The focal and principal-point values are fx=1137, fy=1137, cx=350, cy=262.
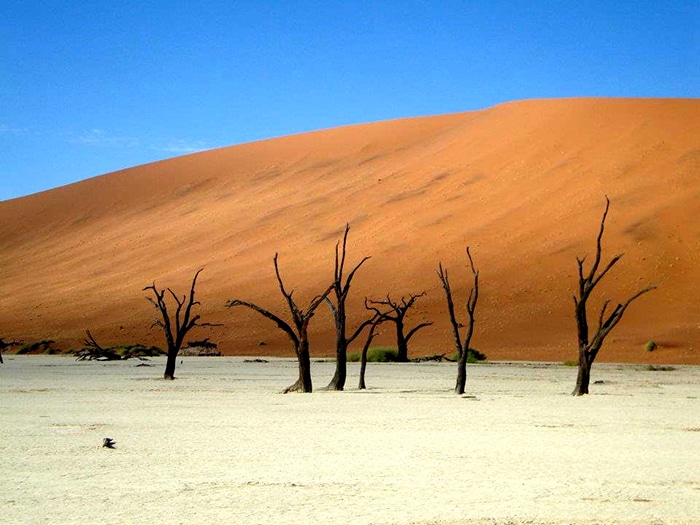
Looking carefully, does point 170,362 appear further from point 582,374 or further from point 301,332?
point 582,374

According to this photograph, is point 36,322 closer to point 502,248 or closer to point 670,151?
point 502,248

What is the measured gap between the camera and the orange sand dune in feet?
152

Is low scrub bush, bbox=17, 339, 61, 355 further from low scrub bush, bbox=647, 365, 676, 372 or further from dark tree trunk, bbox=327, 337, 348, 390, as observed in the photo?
dark tree trunk, bbox=327, 337, 348, 390

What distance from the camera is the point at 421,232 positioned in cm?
5825

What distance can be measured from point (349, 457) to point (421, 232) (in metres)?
46.9

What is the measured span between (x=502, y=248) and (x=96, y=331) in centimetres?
1949

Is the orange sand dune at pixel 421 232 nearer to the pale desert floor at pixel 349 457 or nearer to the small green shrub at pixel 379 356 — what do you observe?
the small green shrub at pixel 379 356

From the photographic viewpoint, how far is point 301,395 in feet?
69.7

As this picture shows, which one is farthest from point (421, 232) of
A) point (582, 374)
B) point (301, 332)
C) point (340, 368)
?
point (301, 332)

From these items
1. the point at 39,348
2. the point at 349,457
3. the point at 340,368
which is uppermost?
the point at 39,348

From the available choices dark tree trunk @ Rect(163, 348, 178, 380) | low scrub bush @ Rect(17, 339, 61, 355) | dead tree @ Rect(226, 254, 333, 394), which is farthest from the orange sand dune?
dead tree @ Rect(226, 254, 333, 394)

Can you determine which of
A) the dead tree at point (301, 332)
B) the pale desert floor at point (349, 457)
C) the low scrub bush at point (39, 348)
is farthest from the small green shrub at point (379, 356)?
the dead tree at point (301, 332)

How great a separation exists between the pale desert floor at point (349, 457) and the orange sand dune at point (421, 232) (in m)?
22.1

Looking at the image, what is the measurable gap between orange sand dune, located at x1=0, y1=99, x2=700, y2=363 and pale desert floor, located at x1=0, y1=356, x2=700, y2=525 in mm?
22066
